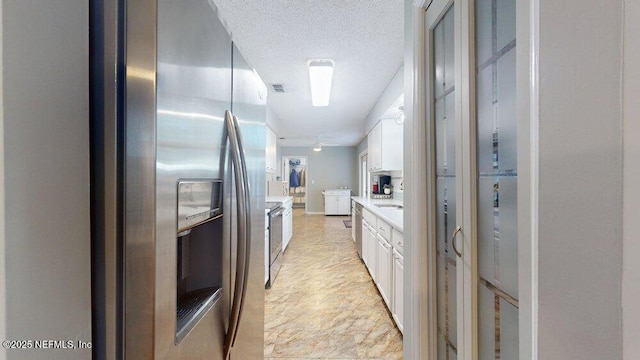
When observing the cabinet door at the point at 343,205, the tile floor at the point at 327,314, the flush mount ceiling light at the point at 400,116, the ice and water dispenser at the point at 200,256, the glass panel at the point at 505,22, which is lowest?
the tile floor at the point at 327,314

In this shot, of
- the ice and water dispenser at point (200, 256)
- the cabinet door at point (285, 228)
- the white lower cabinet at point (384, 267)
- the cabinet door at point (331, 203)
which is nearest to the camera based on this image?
the ice and water dispenser at point (200, 256)

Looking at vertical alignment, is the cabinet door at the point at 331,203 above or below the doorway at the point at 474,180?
below

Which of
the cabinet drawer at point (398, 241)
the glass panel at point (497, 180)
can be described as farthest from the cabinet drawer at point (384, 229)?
the glass panel at point (497, 180)

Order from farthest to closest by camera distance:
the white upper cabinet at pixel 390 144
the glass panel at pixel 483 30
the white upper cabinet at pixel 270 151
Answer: the white upper cabinet at pixel 270 151, the white upper cabinet at pixel 390 144, the glass panel at pixel 483 30

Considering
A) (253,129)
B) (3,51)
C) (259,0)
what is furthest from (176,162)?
(259,0)

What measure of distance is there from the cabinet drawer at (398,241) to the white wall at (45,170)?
179cm

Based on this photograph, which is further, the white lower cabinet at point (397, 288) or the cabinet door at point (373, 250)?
the cabinet door at point (373, 250)

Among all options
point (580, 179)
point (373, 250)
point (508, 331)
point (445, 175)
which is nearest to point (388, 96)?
point (373, 250)

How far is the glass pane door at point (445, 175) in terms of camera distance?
1090 mm

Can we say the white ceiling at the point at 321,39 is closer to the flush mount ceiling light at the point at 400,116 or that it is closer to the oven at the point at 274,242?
the flush mount ceiling light at the point at 400,116

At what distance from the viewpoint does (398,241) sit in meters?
2.03

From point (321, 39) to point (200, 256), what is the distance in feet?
6.98

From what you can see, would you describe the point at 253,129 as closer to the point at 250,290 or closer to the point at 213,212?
the point at 213,212

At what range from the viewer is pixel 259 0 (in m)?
1.86
